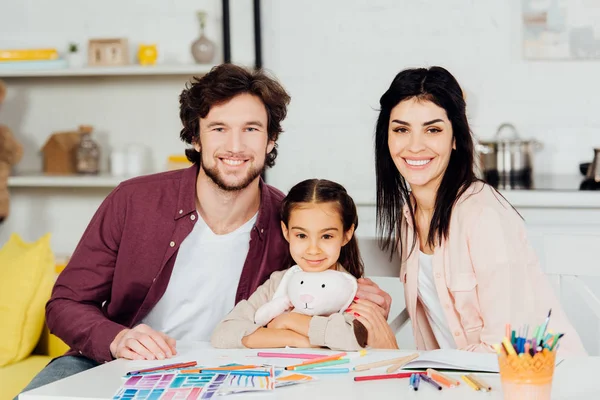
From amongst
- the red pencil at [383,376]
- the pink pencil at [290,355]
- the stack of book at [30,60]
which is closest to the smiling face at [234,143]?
the pink pencil at [290,355]

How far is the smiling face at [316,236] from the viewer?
205 centimetres

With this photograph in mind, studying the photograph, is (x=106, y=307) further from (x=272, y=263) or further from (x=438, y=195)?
(x=438, y=195)

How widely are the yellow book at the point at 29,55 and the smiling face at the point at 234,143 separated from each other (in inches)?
78.3

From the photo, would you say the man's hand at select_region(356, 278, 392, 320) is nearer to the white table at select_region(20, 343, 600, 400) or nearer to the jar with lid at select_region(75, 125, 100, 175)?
the white table at select_region(20, 343, 600, 400)

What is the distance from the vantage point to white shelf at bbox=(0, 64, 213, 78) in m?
3.84

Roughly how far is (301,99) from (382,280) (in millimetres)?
1598

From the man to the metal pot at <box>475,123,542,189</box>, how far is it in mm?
1564

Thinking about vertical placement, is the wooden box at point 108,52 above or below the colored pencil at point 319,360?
above

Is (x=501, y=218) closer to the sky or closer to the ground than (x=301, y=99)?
closer to the ground

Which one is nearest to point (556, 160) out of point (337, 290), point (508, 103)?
point (508, 103)

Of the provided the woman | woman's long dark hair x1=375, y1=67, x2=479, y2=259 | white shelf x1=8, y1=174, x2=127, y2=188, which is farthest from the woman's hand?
white shelf x1=8, y1=174, x2=127, y2=188

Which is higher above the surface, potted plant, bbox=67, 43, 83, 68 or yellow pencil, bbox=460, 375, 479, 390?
potted plant, bbox=67, 43, 83, 68

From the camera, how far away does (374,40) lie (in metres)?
4.00

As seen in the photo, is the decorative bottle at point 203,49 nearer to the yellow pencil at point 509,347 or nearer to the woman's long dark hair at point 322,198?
the woman's long dark hair at point 322,198
